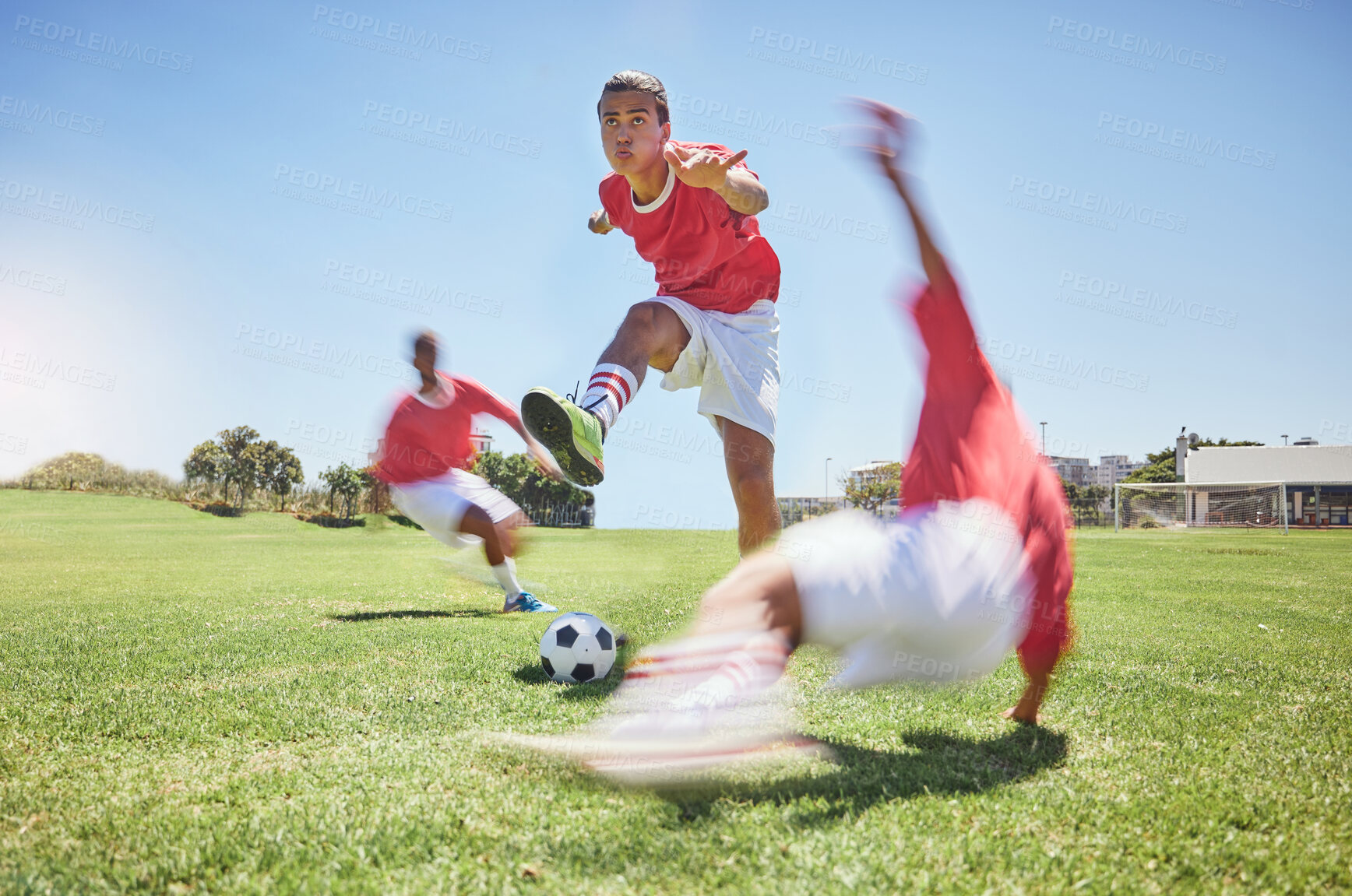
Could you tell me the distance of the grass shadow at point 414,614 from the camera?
22.1ft

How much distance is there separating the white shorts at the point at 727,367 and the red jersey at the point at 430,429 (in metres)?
3.25

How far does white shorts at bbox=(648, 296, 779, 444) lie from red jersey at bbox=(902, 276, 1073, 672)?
195cm

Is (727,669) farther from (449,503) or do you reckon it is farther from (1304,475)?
(1304,475)

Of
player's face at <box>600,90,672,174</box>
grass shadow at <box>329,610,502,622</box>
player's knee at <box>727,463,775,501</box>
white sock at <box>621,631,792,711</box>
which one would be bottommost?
grass shadow at <box>329,610,502,622</box>

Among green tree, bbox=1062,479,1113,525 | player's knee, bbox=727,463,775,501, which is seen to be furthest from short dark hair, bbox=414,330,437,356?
green tree, bbox=1062,479,1113,525

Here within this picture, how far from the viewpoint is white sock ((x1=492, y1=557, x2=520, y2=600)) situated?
7445 millimetres

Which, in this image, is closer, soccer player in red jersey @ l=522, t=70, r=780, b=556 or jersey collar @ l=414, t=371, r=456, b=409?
soccer player in red jersey @ l=522, t=70, r=780, b=556

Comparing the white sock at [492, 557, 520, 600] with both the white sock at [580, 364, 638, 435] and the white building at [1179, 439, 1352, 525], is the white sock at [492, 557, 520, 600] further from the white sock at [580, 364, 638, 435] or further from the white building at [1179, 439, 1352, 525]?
the white building at [1179, 439, 1352, 525]

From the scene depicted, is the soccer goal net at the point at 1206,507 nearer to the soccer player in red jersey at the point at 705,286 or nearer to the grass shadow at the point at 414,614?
the grass shadow at the point at 414,614

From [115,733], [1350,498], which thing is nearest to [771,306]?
[115,733]

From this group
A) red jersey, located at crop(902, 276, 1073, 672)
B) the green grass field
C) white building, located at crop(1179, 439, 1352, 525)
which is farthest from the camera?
white building, located at crop(1179, 439, 1352, 525)

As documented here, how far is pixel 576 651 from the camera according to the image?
4199mm

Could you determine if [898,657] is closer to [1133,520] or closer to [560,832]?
[560,832]

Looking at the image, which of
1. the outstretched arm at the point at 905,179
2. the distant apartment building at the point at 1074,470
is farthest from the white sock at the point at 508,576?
the distant apartment building at the point at 1074,470
